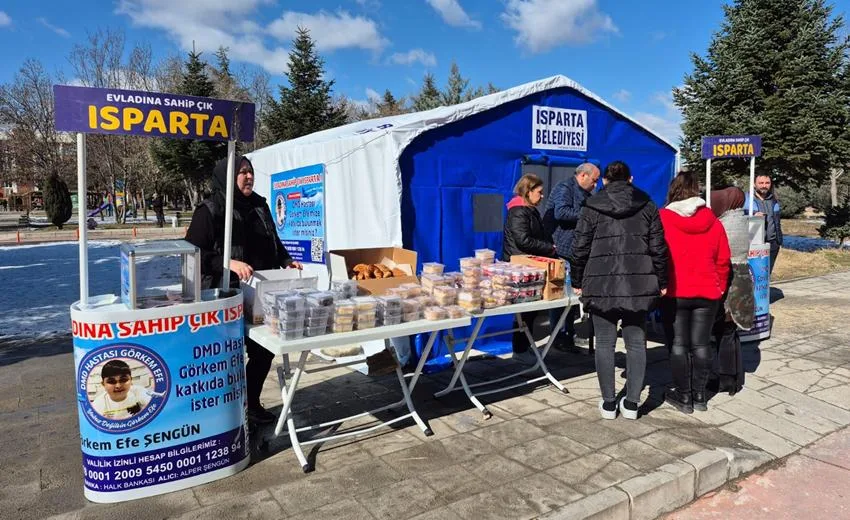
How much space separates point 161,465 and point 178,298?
3.08ft

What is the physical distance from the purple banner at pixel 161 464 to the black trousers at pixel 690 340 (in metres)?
3.32

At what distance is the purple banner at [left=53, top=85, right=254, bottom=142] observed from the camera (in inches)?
115

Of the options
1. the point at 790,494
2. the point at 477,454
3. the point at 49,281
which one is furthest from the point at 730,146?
the point at 49,281

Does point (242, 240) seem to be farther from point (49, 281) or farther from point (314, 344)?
point (49, 281)

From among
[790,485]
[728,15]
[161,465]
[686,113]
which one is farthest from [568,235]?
[728,15]

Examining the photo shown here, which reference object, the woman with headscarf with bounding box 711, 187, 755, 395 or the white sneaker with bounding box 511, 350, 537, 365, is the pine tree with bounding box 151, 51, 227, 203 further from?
the woman with headscarf with bounding box 711, 187, 755, 395

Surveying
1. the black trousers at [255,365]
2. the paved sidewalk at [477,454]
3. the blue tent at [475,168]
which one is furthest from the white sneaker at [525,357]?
the black trousers at [255,365]

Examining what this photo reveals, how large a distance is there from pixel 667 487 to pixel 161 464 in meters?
2.90

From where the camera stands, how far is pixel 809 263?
47.0 feet

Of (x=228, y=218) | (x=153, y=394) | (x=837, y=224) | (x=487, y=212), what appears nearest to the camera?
(x=153, y=394)

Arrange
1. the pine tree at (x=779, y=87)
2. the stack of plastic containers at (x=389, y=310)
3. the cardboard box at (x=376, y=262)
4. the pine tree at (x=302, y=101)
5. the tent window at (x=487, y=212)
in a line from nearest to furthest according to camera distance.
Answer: the stack of plastic containers at (x=389, y=310), the cardboard box at (x=376, y=262), the tent window at (x=487, y=212), the pine tree at (x=779, y=87), the pine tree at (x=302, y=101)

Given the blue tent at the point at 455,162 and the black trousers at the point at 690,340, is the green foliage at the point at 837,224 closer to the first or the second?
the blue tent at the point at 455,162

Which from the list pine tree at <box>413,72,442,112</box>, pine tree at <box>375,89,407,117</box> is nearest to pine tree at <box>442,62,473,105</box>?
pine tree at <box>413,72,442,112</box>

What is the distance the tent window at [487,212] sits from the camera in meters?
6.30
